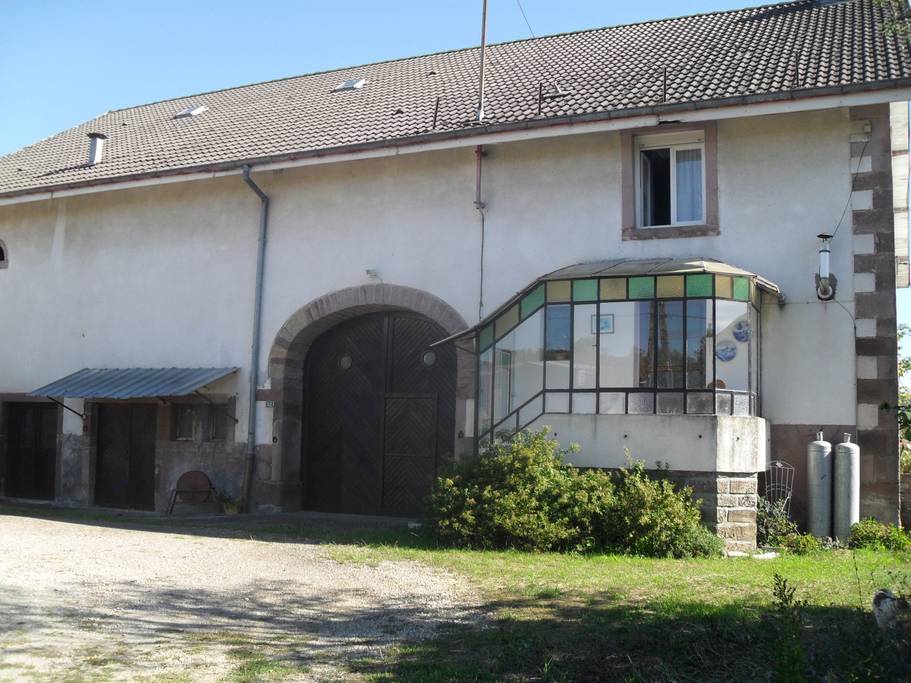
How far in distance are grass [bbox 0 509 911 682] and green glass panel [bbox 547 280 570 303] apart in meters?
3.29

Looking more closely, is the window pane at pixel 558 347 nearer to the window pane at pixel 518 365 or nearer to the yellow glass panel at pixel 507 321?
the window pane at pixel 518 365

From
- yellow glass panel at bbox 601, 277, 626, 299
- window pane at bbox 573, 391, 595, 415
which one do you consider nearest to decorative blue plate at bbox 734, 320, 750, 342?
yellow glass panel at bbox 601, 277, 626, 299

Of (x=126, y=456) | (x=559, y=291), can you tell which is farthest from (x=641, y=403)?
(x=126, y=456)

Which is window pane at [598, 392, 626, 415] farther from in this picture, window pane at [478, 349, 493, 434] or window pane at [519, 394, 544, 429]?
window pane at [478, 349, 493, 434]

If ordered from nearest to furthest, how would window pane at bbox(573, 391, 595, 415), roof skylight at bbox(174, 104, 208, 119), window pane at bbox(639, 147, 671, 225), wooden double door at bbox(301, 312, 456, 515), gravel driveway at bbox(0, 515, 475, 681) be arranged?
gravel driveway at bbox(0, 515, 475, 681)
window pane at bbox(573, 391, 595, 415)
window pane at bbox(639, 147, 671, 225)
wooden double door at bbox(301, 312, 456, 515)
roof skylight at bbox(174, 104, 208, 119)

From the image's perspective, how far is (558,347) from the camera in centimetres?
1123

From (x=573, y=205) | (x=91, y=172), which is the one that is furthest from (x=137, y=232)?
(x=573, y=205)

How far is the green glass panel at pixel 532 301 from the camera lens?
1148 centimetres

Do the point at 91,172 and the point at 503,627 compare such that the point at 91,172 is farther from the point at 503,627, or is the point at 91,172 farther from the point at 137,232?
the point at 503,627

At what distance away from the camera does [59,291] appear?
1669 cm

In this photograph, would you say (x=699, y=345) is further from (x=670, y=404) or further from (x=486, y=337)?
(x=486, y=337)

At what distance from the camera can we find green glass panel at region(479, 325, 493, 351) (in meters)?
12.1

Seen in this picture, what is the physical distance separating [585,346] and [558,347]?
1.11 ft

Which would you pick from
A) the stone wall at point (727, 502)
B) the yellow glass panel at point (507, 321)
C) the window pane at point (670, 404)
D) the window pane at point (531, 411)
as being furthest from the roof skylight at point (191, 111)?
the stone wall at point (727, 502)
